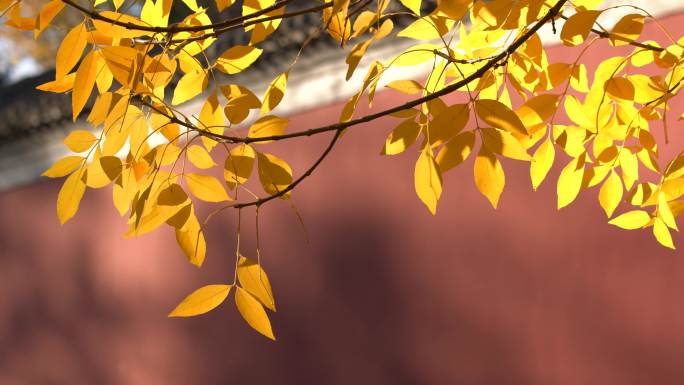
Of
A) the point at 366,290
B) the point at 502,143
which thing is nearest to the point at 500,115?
the point at 502,143

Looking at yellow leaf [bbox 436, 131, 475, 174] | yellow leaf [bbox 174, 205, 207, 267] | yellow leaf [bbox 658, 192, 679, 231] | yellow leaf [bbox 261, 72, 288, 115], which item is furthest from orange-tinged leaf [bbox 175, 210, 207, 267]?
yellow leaf [bbox 658, 192, 679, 231]

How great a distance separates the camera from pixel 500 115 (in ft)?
2.26

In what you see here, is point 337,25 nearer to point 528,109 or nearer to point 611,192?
point 528,109

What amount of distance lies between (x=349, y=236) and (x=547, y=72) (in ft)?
4.85

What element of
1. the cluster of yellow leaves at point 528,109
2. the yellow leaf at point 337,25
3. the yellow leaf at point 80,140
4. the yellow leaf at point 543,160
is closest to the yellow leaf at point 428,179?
the cluster of yellow leaves at point 528,109

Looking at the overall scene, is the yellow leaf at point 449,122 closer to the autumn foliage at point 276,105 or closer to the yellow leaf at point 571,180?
the autumn foliage at point 276,105

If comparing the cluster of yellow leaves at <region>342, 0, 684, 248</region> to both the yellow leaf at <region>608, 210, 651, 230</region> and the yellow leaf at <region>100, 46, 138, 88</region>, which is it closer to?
the yellow leaf at <region>608, 210, 651, 230</region>

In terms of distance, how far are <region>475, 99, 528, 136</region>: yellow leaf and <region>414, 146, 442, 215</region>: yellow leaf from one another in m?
0.05

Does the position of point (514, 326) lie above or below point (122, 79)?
below

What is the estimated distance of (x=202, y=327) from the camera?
105 inches

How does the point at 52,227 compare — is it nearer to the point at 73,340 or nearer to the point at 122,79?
the point at 73,340

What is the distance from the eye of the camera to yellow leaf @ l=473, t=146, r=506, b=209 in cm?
71

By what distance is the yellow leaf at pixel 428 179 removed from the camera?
0.69 metres

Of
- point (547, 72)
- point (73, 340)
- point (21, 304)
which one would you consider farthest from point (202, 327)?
point (547, 72)
